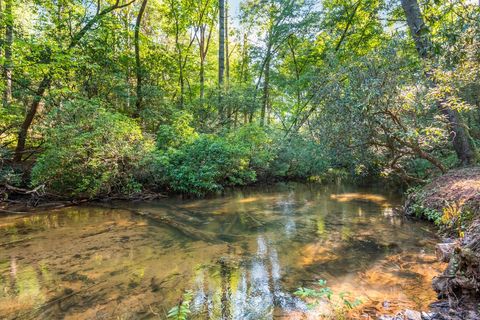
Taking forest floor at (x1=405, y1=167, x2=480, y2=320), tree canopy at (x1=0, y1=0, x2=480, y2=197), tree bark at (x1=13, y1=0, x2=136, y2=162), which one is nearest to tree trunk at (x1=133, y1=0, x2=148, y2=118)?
tree canopy at (x1=0, y1=0, x2=480, y2=197)

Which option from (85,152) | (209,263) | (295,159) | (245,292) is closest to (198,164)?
(85,152)

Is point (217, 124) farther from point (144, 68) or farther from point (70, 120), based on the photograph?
point (70, 120)

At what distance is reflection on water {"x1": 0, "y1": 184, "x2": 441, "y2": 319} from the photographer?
3.60m

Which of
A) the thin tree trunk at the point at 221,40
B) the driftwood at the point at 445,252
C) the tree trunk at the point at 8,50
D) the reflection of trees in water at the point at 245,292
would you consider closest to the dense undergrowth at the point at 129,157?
the tree trunk at the point at 8,50

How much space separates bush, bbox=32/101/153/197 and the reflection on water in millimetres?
1511

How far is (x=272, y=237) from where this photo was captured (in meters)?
6.53

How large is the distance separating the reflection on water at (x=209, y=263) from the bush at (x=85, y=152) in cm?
151

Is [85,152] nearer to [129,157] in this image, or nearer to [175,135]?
[129,157]

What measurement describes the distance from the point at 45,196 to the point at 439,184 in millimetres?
12624

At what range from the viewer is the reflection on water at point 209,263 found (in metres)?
3.60

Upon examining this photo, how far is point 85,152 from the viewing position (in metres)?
9.80

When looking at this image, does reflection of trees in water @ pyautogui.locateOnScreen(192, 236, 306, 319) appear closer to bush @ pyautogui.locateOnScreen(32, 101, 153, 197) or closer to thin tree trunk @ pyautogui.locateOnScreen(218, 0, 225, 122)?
bush @ pyautogui.locateOnScreen(32, 101, 153, 197)

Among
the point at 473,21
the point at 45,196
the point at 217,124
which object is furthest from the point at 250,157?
the point at 473,21

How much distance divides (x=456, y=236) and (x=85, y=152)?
1067 cm
